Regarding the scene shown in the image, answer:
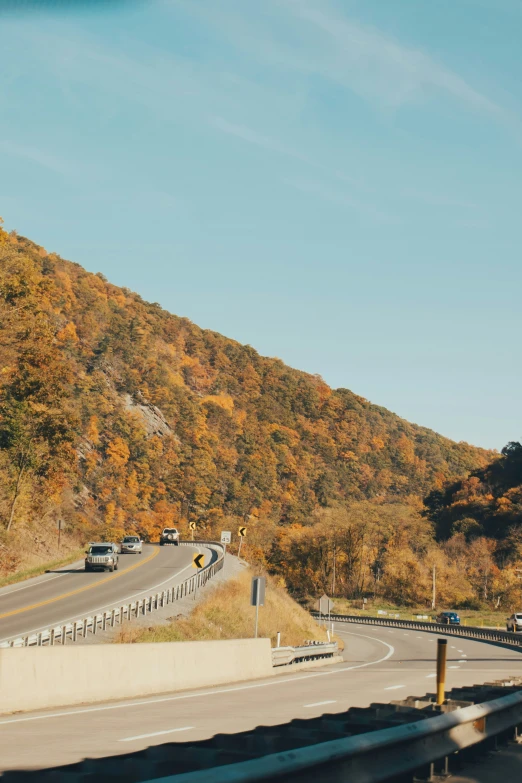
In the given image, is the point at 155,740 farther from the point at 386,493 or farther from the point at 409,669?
the point at 386,493

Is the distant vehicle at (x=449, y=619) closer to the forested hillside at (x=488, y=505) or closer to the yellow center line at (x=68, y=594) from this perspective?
the yellow center line at (x=68, y=594)

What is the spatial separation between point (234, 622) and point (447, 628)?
3330cm

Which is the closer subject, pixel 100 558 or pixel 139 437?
pixel 100 558

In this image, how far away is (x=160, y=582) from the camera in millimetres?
48906

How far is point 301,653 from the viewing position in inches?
1259

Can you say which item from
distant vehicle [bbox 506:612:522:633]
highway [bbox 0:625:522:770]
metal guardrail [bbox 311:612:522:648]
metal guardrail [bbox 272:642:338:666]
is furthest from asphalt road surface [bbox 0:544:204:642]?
distant vehicle [bbox 506:612:522:633]

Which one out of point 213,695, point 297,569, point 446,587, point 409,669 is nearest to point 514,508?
point 446,587

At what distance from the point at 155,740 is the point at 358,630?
61.5 metres

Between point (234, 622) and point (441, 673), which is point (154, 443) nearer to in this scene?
point (234, 622)

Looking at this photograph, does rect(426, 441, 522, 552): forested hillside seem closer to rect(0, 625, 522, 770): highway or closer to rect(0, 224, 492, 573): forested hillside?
rect(0, 224, 492, 573): forested hillside

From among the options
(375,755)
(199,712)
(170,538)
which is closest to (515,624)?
(170,538)

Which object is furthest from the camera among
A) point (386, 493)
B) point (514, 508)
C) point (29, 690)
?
point (386, 493)

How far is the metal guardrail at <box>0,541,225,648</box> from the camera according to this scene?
2394 cm

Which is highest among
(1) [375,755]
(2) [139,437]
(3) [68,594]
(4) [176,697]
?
(2) [139,437]
